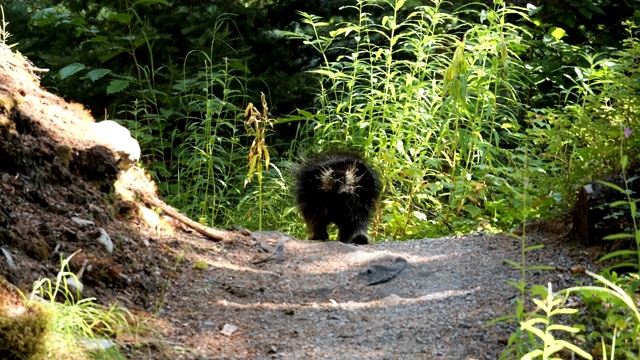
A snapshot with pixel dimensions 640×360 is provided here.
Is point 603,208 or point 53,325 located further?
point 603,208

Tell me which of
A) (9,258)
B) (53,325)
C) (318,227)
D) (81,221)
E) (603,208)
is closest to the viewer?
(53,325)

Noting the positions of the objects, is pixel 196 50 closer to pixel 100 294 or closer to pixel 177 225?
pixel 177 225

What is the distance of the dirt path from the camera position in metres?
4.22

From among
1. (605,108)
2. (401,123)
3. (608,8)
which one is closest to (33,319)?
(605,108)

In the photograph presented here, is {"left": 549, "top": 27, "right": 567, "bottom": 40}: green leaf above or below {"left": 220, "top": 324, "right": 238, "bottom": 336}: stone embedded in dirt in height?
above

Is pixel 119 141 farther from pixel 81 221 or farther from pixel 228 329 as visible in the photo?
pixel 228 329

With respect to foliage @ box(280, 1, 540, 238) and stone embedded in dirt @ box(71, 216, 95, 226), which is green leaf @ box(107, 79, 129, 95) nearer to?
foliage @ box(280, 1, 540, 238)

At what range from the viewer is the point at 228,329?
4449mm

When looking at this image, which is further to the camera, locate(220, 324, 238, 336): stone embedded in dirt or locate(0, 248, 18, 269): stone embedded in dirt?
locate(220, 324, 238, 336): stone embedded in dirt

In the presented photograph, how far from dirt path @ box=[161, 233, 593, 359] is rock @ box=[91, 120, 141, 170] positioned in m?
0.73

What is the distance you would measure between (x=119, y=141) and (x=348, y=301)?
1.92m

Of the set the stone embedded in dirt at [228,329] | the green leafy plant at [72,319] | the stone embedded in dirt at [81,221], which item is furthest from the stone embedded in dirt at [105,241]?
the stone embedded in dirt at [228,329]

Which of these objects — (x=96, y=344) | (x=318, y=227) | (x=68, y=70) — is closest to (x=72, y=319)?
(x=96, y=344)

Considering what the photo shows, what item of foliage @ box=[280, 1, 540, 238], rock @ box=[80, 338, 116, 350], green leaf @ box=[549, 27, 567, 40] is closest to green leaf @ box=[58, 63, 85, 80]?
foliage @ box=[280, 1, 540, 238]
